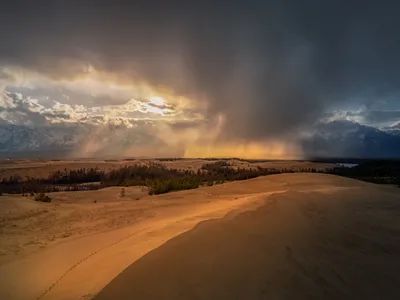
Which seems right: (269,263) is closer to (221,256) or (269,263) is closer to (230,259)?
(230,259)

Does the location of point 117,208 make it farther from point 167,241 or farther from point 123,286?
point 123,286

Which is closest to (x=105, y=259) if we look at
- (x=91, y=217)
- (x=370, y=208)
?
(x=91, y=217)

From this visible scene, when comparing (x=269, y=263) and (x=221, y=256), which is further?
(x=221, y=256)

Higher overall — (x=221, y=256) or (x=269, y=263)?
(x=221, y=256)

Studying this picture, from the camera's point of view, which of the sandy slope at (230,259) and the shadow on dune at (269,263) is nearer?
the shadow on dune at (269,263)

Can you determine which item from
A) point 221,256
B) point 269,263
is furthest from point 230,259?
point 269,263
